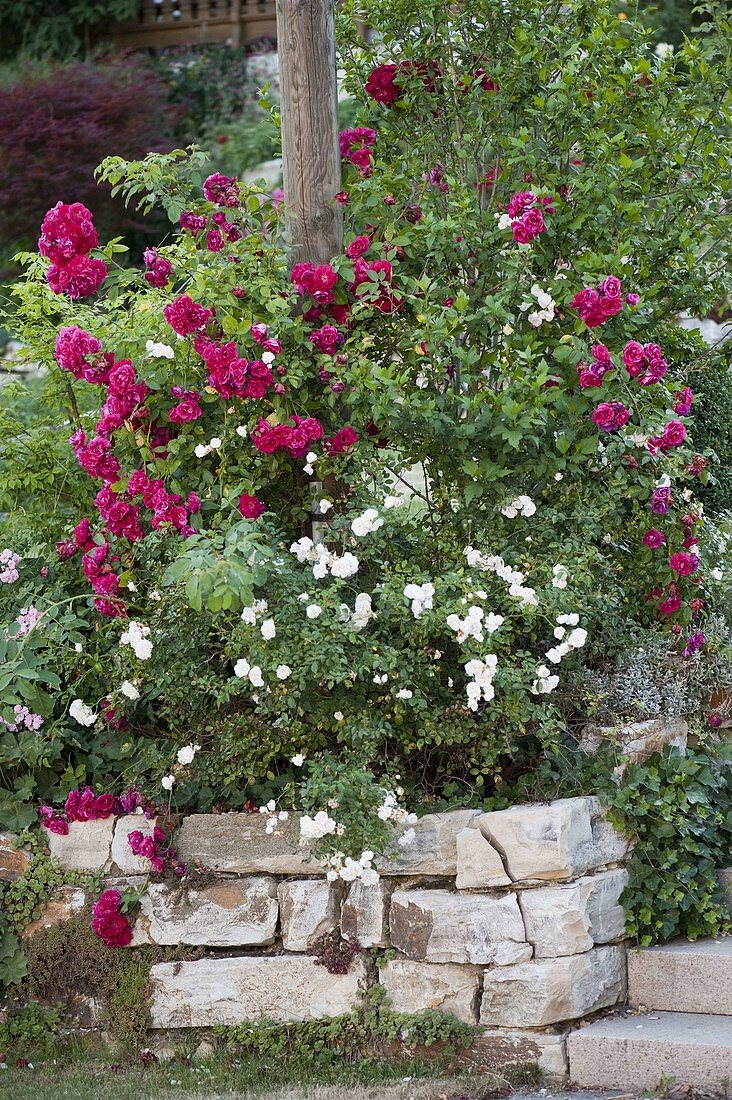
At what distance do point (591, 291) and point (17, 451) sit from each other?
6.14 feet

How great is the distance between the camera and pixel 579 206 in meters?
3.64

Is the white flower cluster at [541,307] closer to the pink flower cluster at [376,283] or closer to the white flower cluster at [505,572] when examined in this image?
the pink flower cluster at [376,283]

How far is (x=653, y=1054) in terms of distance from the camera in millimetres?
2959

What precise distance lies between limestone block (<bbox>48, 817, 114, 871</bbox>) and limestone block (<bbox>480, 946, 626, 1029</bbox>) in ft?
3.78

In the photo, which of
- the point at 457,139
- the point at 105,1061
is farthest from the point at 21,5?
the point at 105,1061

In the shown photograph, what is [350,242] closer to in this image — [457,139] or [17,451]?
[457,139]

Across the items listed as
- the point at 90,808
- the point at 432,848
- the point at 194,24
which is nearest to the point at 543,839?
the point at 432,848

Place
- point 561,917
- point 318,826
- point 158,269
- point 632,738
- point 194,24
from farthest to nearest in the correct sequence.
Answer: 1. point 194,24
2. point 158,269
3. point 632,738
4. point 561,917
5. point 318,826

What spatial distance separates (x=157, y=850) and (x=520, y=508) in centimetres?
141

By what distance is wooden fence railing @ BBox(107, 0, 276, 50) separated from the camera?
1113cm

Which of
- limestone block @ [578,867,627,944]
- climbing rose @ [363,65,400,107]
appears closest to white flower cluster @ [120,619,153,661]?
limestone block @ [578,867,627,944]

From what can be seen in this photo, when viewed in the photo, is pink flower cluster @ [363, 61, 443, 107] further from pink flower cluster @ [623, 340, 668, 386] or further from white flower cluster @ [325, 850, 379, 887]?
white flower cluster @ [325, 850, 379, 887]

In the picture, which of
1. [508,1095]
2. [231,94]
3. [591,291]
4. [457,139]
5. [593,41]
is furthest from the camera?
[231,94]

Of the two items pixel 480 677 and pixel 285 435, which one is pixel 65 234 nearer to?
pixel 285 435
